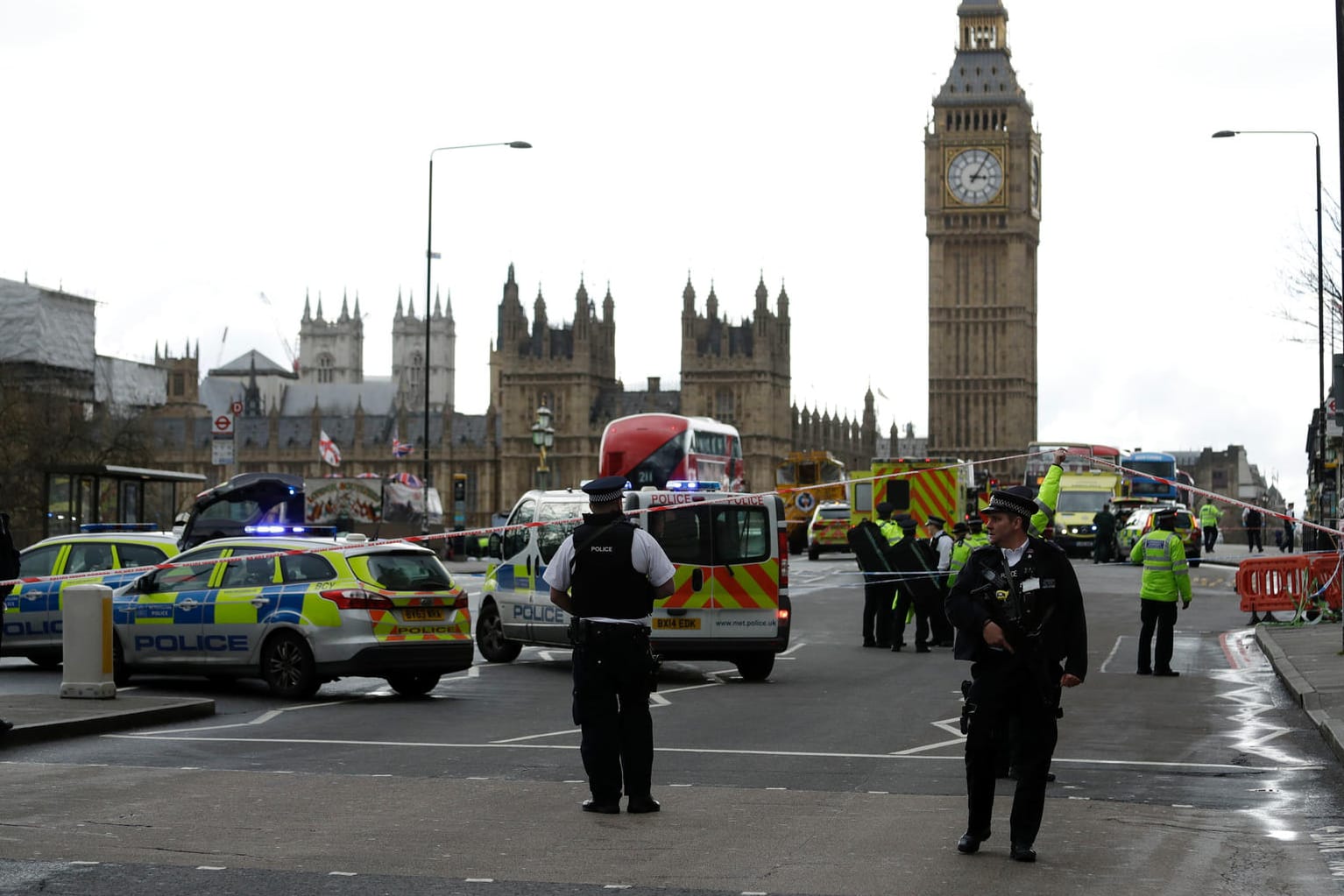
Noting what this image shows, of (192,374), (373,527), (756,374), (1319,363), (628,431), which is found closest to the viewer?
(1319,363)

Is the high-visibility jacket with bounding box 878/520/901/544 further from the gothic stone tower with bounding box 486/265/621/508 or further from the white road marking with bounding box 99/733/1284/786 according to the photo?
the gothic stone tower with bounding box 486/265/621/508

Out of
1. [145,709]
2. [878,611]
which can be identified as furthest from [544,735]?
[878,611]

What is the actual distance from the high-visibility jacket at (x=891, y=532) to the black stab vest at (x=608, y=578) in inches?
531

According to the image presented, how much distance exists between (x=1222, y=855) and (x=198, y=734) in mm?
7530

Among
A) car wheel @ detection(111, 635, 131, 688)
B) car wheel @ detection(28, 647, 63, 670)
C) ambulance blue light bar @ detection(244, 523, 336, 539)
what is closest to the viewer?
car wheel @ detection(111, 635, 131, 688)

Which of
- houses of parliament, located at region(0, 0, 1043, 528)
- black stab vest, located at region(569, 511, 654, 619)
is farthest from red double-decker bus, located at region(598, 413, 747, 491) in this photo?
houses of parliament, located at region(0, 0, 1043, 528)

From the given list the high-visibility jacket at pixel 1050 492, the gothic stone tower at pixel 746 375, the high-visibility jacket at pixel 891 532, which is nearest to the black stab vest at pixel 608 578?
the high-visibility jacket at pixel 1050 492

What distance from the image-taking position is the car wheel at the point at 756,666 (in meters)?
18.9

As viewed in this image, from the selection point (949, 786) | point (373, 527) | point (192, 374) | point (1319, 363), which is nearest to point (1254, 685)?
point (949, 786)

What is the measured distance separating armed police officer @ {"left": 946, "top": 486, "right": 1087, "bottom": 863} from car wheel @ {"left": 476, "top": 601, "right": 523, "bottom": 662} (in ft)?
42.2

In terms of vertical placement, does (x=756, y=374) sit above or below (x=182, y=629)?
above

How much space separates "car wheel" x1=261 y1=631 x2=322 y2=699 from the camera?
16438 millimetres

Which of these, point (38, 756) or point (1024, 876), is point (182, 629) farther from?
point (1024, 876)

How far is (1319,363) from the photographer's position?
4675 centimetres
